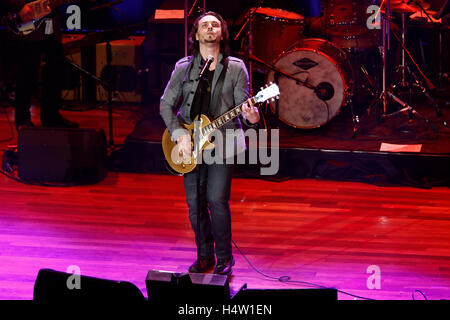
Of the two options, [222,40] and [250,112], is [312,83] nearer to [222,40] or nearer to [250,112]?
[222,40]

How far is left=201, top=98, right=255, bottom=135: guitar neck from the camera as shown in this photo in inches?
172

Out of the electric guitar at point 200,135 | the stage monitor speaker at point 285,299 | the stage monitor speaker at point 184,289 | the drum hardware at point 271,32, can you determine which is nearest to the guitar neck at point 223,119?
the electric guitar at point 200,135

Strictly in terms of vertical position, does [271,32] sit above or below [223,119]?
above

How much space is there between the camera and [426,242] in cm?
548

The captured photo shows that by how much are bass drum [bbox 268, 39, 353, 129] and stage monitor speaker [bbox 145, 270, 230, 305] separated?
4.70 meters

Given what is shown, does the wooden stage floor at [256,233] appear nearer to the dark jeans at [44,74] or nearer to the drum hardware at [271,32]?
the dark jeans at [44,74]

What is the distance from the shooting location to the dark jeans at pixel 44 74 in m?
7.67

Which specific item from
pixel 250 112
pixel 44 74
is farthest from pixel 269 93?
pixel 44 74

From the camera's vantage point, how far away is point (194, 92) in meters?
4.64

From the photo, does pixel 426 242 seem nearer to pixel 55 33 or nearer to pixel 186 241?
pixel 186 241

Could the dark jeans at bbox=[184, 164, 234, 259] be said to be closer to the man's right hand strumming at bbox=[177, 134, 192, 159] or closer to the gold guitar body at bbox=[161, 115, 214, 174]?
the gold guitar body at bbox=[161, 115, 214, 174]

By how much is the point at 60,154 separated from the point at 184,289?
417 cm

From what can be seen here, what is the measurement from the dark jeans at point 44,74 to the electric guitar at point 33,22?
0.14 meters

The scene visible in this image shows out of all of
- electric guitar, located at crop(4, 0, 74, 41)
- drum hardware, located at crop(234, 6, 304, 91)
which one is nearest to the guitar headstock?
drum hardware, located at crop(234, 6, 304, 91)
